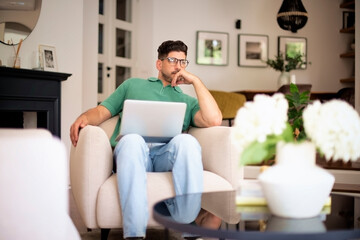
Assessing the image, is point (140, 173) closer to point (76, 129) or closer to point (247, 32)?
point (76, 129)

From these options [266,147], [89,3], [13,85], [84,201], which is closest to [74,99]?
[13,85]

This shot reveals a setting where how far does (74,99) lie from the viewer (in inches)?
169

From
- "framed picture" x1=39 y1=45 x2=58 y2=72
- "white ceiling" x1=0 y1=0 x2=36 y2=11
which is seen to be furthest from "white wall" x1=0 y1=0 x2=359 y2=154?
"white ceiling" x1=0 y1=0 x2=36 y2=11

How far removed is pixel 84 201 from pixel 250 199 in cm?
96

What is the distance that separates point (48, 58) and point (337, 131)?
10.6 feet

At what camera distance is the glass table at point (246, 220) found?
118 cm

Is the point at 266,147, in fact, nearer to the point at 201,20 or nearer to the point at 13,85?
the point at 13,85

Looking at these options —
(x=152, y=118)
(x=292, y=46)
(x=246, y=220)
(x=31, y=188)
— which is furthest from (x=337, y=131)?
(x=292, y=46)

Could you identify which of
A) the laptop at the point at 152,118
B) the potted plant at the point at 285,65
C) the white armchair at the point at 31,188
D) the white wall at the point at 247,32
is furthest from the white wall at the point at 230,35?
the white armchair at the point at 31,188

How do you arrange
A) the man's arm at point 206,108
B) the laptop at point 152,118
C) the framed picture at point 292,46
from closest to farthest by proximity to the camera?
1. the laptop at point 152,118
2. the man's arm at point 206,108
3. the framed picture at point 292,46

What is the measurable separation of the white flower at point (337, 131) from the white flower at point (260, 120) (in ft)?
0.31

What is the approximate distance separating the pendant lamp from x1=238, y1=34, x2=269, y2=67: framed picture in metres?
0.64

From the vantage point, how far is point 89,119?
2.54 m

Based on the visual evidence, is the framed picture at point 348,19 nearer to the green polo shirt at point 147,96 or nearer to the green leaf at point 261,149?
the green polo shirt at point 147,96
